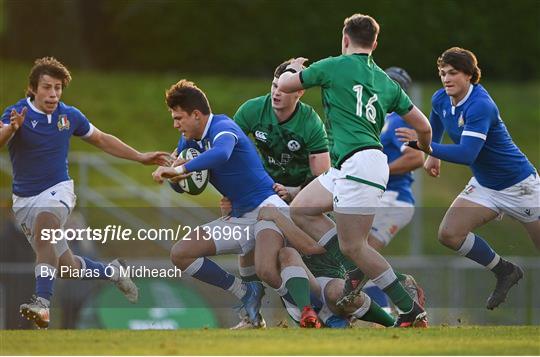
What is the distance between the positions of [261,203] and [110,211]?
414 inches

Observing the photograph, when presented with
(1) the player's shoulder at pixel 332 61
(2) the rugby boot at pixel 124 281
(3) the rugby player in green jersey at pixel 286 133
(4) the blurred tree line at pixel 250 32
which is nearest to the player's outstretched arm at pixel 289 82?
(1) the player's shoulder at pixel 332 61

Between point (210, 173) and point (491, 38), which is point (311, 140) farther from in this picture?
point (491, 38)

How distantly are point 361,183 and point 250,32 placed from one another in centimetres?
1666

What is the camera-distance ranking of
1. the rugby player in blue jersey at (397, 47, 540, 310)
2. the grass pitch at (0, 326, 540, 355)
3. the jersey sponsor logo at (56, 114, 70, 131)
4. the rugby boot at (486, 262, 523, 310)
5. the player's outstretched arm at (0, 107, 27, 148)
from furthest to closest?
the rugby boot at (486, 262, 523, 310)
the jersey sponsor logo at (56, 114, 70, 131)
the rugby player in blue jersey at (397, 47, 540, 310)
the player's outstretched arm at (0, 107, 27, 148)
the grass pitch at (0, 326, 540, 355)

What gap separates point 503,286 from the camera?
10.6 meters

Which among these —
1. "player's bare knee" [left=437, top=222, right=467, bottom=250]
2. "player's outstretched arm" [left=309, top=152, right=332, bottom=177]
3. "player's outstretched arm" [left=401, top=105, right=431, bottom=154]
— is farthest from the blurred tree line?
"player's outstretched arm" [left=401, top=105, right=431, bottom=154]

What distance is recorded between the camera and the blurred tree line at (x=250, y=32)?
2306 centimetres

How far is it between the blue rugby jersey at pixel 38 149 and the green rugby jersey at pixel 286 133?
1465 mm

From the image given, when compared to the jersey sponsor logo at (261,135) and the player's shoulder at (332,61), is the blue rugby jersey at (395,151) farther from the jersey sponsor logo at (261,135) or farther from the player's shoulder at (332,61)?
the player's shoulder at (332,61)

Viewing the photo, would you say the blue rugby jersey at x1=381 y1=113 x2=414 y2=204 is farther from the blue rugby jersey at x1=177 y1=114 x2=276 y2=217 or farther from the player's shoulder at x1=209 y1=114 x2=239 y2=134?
the player's shoulder at x1=209 y1=114 x2=239 y2=134

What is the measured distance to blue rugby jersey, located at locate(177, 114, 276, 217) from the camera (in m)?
10.2

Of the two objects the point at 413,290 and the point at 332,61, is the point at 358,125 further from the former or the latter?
the point at 413,290

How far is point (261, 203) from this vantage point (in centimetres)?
1031

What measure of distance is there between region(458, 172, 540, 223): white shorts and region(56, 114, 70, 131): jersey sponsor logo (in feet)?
10.6
